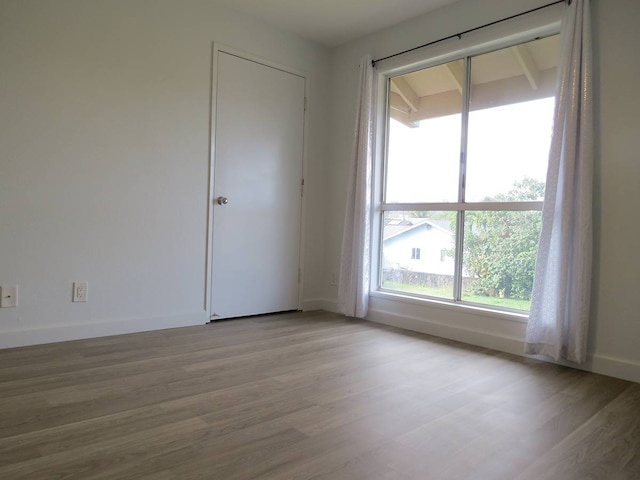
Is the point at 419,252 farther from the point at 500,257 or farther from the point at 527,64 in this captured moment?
the point at 527,64

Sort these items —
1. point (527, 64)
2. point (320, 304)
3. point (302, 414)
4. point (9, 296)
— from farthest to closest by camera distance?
point (320, 304), point (527, 64), point (9, 296), point (302, 414)

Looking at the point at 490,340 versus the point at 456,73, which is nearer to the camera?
the point at 490,340

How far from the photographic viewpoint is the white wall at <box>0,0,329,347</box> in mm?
2654

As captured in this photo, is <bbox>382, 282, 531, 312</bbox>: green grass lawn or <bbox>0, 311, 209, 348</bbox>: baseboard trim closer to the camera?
<bbox>0, 311, 209, 348</bbox>: baseboard trim

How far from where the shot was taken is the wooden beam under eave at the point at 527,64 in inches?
117

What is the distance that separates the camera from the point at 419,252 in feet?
11.9

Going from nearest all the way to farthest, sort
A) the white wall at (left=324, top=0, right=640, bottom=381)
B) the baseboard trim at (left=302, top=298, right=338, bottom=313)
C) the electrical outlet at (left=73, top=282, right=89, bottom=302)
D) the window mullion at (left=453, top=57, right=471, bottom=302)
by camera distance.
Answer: the white wall at (left=324, top=0, right=640, bottom=381)
the electrical outlet at (left=73, top=282, right=89, bottom=302)
the window mullion at (left=453, top=57, right=471, bottom=302)
the baseboard trim at (left=302, top=298, right=338, bottom=313)

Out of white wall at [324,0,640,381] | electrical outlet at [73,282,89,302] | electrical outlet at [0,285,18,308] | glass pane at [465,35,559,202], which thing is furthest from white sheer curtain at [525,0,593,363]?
electrical outlet at [0,285,18,308]

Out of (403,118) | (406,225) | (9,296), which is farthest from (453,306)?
(9,296)

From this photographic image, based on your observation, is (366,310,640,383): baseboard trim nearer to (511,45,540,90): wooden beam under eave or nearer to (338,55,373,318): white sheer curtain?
(338,55,373,318): white sheer curtain

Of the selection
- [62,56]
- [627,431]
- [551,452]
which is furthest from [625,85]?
[62,56]

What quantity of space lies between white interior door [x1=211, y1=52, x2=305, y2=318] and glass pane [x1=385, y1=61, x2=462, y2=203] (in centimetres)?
89

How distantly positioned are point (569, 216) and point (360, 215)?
1.67 m

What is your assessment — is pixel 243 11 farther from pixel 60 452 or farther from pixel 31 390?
pixel 60 452
